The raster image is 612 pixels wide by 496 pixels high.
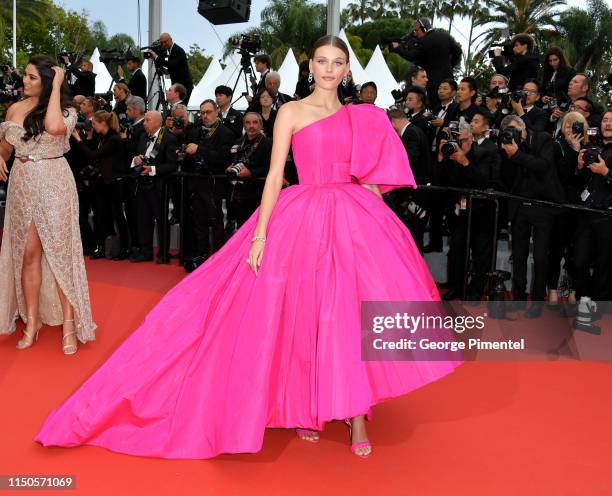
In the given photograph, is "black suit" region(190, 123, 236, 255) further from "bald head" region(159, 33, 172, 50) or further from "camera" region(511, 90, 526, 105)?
"camera" region(511, 90, 526, 105)

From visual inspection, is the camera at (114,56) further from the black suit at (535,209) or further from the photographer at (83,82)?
the black suit at (535,209)

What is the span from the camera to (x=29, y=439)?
3371 millimetres

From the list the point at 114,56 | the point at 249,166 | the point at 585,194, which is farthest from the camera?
the point at 114,56

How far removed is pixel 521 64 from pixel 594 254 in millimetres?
2888

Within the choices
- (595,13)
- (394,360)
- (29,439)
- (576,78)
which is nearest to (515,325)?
(576,78)

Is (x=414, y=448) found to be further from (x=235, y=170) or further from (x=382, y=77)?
(x=382, y=77)

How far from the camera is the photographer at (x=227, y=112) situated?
27.5ft

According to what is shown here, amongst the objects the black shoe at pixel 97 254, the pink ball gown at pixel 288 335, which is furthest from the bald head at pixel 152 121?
the pink ball gown at pixel 288 335

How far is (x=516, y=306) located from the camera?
19.9 feet

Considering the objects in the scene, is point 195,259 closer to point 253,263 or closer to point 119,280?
point 119,280

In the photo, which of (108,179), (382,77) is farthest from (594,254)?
(382,77)

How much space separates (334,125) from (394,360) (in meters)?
1.07

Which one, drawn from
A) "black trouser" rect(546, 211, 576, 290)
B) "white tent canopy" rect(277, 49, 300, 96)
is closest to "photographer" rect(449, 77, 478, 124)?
"black trouser" rect(546, 211, 576, 290)

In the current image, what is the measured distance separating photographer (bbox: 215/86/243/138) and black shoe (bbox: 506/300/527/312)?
366 centimetres
